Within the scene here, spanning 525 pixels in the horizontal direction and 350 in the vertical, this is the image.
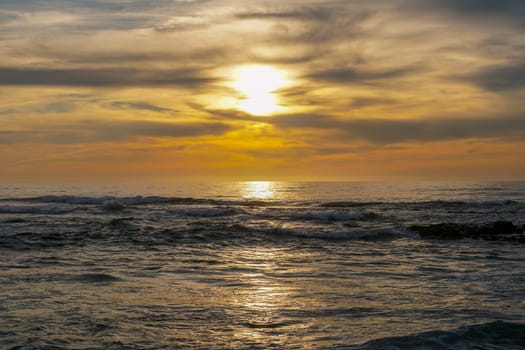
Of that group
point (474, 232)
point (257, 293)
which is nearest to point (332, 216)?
point (474, 232)

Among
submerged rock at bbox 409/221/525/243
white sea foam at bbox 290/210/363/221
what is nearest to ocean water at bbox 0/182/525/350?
submerged rock at bbox 409/221/525/243

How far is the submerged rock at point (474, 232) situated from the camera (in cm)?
2247

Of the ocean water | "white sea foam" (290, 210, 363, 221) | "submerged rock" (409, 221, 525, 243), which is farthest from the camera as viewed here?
"white sea foam" (290, 210, 363, 221)

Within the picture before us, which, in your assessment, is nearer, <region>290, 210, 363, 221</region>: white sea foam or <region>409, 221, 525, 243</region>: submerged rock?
<region>409, 221, 525, 243</region>: submerged rock

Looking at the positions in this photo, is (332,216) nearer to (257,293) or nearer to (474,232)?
(474,232)

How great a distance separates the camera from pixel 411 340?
744 cm

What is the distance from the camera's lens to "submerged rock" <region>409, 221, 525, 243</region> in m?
22.5

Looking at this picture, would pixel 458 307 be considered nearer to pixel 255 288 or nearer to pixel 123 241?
pixel 255 288

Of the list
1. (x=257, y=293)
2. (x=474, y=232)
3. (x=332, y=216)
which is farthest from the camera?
(x=332, y=216)

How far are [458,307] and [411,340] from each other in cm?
264

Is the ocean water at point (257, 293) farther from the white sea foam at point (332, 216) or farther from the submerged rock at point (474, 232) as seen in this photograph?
the white sea foam at point (332, 216)

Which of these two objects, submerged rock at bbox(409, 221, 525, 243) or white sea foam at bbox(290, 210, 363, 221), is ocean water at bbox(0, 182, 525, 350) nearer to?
submerged rock at bbox(409, 221, 525, 243)

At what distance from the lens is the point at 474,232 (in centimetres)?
2347

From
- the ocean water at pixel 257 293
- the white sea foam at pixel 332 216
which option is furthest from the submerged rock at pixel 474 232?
the white sea foam at pixel 332 216
